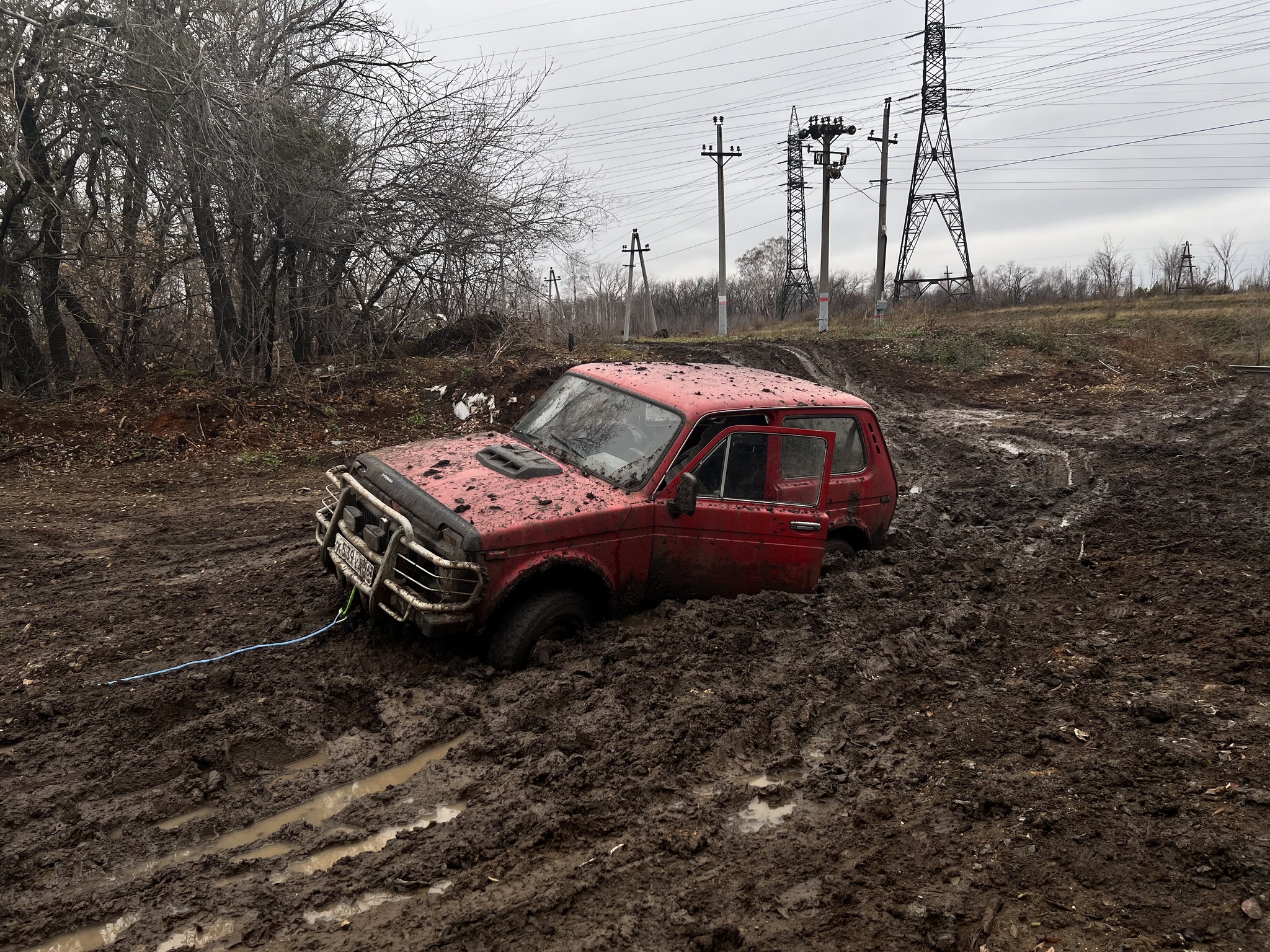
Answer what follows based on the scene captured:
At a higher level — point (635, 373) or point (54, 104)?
point (54, 104)

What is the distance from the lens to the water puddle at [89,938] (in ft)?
9.34

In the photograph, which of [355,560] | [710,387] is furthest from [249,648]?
[710,387]

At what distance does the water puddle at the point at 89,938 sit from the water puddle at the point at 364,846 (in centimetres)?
48

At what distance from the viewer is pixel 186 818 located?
358cm

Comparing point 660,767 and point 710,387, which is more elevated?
point 710,387

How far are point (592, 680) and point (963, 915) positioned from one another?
2.20 metres

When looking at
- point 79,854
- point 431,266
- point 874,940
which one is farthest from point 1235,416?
point 79,854

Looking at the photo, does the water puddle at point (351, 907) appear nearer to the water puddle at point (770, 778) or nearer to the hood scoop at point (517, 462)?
the water puddle at point (770, 778)

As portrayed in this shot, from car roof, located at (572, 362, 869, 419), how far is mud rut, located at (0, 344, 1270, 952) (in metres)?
1.28

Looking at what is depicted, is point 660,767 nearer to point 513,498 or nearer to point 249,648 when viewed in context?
point 513,498

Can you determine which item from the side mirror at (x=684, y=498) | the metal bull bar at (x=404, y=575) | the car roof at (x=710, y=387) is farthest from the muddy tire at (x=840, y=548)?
the metal bull bar at (x=404, y=575)

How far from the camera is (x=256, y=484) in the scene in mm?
9875

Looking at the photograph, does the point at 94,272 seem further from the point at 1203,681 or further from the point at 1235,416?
the point at 1235,416

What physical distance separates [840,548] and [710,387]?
169cm
